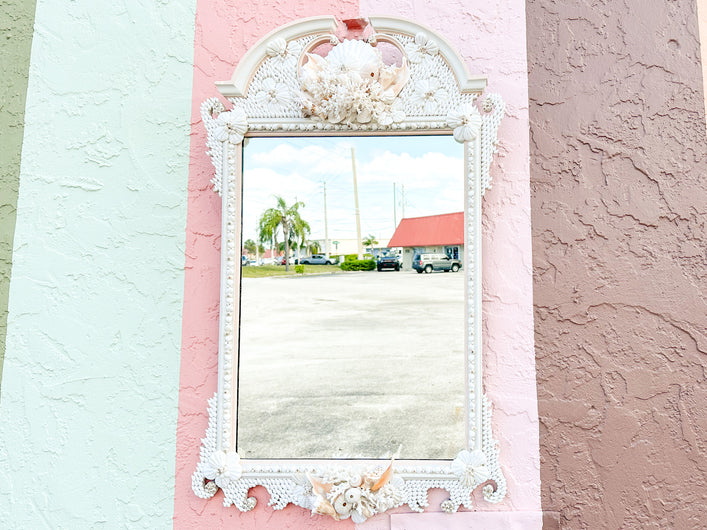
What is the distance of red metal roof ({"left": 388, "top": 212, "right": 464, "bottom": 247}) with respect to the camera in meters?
1.08

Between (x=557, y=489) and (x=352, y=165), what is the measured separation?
0.86 meters

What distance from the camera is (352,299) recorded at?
1090 millimetres

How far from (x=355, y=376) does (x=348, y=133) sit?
0.54 meters

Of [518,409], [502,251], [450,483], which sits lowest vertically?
[450,483]

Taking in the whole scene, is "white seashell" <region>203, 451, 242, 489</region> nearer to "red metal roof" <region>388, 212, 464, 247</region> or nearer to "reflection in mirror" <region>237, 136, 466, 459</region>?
"reflection in mirror" <region>237, 136, 466, 459</region>

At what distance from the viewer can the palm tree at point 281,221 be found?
3.56 ft

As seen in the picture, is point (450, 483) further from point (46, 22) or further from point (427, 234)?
point (46, 22)

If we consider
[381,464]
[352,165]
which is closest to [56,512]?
[381,464]

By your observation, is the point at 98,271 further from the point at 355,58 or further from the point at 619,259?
the point at 619,259

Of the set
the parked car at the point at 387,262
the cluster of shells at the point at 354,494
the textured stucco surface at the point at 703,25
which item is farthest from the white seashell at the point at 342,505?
the textured stucco surface at the point at 703,25

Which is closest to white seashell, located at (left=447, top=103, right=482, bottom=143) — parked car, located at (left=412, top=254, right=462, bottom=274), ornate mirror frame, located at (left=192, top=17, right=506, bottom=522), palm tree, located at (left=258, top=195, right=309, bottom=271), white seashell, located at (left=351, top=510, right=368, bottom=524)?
ornate mirror frame, located at (left=192, top=17, right=506, bottom=522)

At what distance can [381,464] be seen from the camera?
1.04 m

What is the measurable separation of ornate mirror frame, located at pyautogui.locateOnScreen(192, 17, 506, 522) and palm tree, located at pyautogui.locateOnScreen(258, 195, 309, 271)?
0.20 ft

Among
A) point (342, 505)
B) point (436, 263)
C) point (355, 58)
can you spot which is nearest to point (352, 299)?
point (436, 263)
